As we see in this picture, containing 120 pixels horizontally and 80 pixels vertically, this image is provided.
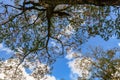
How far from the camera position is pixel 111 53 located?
4738cm

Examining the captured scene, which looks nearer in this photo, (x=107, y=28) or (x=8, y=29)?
(x=107, y=28)

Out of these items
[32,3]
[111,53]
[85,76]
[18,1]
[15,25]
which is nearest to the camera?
[32,3]

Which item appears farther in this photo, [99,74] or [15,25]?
[99,74]

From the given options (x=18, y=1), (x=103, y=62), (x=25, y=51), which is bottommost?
(x=25, y=51)

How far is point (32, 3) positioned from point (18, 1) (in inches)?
115

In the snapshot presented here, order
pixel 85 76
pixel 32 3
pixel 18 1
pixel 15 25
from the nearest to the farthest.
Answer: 1. pixel 32 3
2. pixel 18 1
3. pixel 15 25
4. pixel 85 76

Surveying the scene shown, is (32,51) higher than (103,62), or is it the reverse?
(103,62)

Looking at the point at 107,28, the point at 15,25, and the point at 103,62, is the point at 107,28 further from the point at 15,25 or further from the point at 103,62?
the point at 103,62

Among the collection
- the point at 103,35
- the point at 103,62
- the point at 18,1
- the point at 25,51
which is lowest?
the point at 103,35

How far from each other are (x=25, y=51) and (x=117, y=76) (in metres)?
18.7

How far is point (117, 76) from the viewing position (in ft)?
156

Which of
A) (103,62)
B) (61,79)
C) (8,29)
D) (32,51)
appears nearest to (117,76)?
(103,62)

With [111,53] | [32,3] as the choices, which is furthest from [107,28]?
[111,53]

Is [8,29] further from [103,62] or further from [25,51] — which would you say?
[103,62]
